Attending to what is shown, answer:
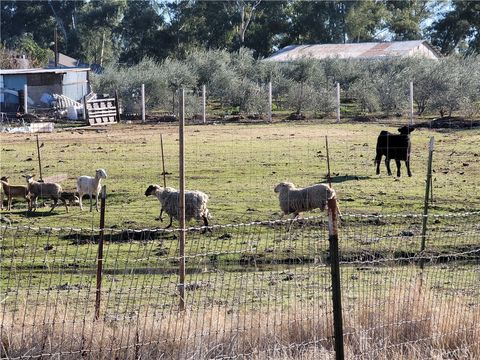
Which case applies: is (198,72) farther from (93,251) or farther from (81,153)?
(93,251)

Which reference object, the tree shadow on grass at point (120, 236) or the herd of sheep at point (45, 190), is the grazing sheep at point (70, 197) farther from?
Result: the tree shadow on grass at point (120, 236)

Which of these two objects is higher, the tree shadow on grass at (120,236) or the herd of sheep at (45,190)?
the herd of sheep at (45,190)

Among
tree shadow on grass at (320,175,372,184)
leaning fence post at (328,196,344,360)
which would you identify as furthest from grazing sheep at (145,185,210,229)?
leaning fence post at (328,196,344,360)

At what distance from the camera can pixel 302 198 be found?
20.0 meters

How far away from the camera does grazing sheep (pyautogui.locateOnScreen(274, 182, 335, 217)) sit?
20.0 m

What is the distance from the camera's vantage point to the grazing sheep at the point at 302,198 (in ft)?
65.7

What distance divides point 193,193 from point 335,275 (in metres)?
11.3

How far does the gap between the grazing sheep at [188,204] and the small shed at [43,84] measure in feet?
118

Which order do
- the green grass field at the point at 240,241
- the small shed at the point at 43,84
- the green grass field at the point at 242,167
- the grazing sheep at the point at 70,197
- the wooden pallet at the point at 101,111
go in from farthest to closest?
the small shed at the point at 43,84 → the wooden pallet at the point at 101,111 → the grazing sheep at the point at 70,197 → the green grass field at the point at 242,167 → the green grass field at the point at 240,241

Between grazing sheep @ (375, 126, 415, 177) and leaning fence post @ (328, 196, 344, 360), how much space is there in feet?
60.2

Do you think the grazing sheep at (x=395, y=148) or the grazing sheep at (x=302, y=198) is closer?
the grazing sheep at (x=302, y=198)

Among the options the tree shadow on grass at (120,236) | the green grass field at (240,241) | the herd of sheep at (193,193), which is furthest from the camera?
the herd of sheep at (193,193)

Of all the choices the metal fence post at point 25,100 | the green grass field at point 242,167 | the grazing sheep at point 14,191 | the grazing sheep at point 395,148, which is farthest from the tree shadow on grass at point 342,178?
the metal fence post at point 25,100

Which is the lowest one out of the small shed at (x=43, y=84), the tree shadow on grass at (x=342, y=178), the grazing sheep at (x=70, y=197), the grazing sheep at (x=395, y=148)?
the grazing sheep at (x=70, y=197)
